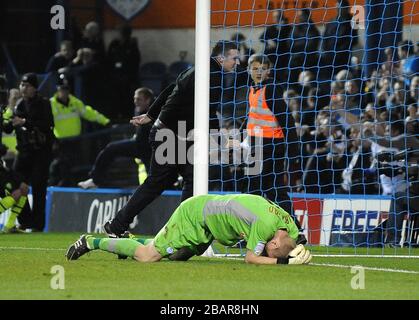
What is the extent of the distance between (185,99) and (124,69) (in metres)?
10.0

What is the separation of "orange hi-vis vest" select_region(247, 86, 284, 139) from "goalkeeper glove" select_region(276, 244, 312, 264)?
2.81 m

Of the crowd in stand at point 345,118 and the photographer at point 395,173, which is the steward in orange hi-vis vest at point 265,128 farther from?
the photographer at point 395,173

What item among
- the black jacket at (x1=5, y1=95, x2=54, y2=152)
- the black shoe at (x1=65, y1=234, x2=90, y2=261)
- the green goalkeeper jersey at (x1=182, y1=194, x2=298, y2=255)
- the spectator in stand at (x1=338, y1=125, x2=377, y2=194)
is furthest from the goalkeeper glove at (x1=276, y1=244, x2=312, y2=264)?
the black jacket at (x1=5, y1=95, x2=54, y2=152)

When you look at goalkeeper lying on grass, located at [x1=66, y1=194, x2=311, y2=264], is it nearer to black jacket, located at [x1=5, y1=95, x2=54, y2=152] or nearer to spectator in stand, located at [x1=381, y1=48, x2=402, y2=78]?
spectator in stand, located at [x1=381, y1=48, x2=402, y2=78]

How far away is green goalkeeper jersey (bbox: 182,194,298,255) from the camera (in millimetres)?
10164

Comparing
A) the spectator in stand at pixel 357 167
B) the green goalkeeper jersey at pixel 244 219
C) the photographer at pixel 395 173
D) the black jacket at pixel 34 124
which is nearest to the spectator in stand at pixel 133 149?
the black jacket at pixel 34 124

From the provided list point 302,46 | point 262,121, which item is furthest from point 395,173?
point 302,46

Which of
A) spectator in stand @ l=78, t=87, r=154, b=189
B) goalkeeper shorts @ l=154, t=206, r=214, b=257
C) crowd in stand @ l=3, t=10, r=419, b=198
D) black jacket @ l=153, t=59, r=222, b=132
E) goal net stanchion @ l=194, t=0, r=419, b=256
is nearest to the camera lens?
goalkeeper shorts @ l=154, t=206, r=214, b=257

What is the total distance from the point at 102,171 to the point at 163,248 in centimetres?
848

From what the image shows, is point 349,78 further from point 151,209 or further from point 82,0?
point 82,0

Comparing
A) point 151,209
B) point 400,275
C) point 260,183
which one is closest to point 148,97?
point 151,209

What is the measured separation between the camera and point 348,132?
16094 mm

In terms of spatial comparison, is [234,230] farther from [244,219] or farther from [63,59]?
[63,59]

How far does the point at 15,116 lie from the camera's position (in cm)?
1725
